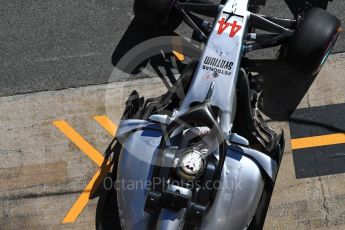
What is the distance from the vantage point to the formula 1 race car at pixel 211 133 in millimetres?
4797

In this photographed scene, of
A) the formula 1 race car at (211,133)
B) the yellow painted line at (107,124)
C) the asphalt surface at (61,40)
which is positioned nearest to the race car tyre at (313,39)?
the formula 1 race car at (211,133)

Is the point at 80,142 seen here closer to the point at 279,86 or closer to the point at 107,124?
the point at 107,124

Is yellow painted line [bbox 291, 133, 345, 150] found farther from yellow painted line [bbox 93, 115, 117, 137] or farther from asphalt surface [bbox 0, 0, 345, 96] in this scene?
yellow painted line [bbox 93, 115, 117, 137]

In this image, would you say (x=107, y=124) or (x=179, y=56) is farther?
(x=179, y=56)

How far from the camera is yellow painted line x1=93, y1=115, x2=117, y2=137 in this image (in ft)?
21.7

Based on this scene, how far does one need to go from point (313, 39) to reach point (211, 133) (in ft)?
5.69

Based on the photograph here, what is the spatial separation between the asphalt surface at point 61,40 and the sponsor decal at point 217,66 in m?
1.40

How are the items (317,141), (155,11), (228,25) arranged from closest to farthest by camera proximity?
(228,25) < (155,11) < (317,141)

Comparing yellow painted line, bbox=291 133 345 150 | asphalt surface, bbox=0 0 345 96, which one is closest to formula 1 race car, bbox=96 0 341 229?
yellow painted line, bbox=291 133 345 150

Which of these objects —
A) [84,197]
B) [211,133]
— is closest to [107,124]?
[84,197]

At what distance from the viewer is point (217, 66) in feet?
18.4

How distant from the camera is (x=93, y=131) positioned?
665 centimetres

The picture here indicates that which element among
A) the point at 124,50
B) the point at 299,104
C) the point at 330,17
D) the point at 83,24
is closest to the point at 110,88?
the point at 124,50

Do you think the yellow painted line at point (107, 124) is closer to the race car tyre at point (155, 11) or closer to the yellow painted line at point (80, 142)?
the yellow painted line at point (80, 142)
